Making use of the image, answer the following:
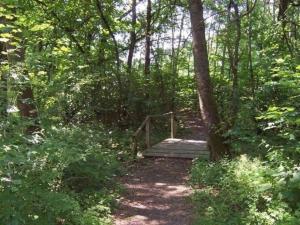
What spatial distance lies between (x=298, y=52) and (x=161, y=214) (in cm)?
490

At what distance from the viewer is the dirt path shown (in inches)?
277

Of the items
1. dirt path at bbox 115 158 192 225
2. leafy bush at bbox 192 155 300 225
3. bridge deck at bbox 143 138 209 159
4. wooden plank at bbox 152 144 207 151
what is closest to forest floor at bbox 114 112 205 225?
dirt path at bbox 115 158 192 225

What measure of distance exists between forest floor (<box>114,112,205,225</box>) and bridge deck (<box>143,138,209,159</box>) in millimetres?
260

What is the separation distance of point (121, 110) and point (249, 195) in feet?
29.0

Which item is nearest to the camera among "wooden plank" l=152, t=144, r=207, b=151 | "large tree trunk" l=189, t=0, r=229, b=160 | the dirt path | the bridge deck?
the dirt path

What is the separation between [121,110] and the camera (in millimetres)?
14945

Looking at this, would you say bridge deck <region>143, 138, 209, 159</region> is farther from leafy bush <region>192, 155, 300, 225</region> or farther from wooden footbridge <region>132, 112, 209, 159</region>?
leafy bush <region>192, 155, 300, 225</region>

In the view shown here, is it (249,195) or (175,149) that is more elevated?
(175,149)

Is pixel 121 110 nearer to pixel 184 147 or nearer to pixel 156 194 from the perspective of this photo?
pixel 184 147

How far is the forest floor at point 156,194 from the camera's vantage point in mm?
7035

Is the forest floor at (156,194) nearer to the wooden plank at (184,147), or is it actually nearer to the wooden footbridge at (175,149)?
the wooden footbridge at (175,149)

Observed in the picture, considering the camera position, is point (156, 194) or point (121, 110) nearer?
point (156, 194)

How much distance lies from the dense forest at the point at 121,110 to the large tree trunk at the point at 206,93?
0.03 metres

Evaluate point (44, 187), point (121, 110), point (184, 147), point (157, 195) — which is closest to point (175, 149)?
point (184, 147)
